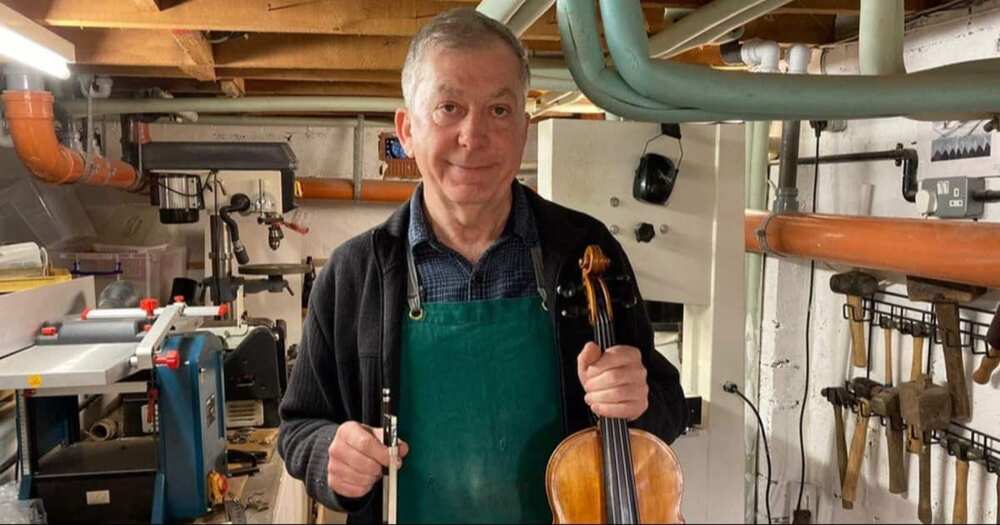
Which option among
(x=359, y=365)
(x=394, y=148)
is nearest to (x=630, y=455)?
(x=359, y=365)

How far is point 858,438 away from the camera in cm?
222

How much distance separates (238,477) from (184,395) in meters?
0.49

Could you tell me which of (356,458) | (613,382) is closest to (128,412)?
(356,458)

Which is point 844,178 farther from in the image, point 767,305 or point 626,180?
point 626,180

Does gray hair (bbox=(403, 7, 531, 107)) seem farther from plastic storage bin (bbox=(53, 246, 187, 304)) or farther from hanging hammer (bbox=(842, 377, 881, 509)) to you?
plastic storage bin (bbox=(53, 246, 187, 304))

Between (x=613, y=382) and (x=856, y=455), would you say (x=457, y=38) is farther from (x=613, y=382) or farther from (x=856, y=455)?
(x=856, y=455)

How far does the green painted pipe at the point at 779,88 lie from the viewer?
1.09 m

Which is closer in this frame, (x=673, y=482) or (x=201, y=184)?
(x=673, y=482)

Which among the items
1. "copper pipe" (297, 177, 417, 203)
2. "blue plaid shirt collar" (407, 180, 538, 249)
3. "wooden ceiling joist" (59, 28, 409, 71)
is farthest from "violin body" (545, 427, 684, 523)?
"copper pipe" (297, 177, 417, 203)

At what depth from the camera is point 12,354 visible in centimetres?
170

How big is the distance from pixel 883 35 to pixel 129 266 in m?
3.40

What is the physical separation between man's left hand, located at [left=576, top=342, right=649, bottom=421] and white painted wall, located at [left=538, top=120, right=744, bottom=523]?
2.83 feet

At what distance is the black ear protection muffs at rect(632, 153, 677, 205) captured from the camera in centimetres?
170

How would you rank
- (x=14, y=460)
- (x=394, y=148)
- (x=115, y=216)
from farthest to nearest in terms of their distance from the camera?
(x=394, y=148)
(x=115, y=216)
(x=14, y=460)
